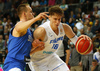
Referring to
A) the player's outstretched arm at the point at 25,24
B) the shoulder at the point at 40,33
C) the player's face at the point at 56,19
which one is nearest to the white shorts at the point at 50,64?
the shoulder at the point at 40,33

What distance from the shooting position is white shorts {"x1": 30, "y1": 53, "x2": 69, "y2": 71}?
12.1 ft

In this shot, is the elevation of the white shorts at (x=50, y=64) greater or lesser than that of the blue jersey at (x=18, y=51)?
lesser

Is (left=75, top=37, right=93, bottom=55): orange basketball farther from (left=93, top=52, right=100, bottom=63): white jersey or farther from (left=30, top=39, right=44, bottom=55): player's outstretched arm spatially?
(left=93, top=52, right=100, bottom=63): white jersey

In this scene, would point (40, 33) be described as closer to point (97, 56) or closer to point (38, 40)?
point (38, 40)

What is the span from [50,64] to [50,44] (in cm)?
46

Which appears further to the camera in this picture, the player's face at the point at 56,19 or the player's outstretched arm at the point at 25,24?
the player's face at the point at 56,19

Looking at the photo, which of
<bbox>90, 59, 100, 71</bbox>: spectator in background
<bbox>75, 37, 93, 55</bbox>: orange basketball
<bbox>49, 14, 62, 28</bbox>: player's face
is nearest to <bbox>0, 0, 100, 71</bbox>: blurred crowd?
<bbox>90, 59, 100, 71</bbox>: spectator in background

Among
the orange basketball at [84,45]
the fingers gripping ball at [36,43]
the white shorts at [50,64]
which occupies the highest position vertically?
the fingers gripping ball at [36,43]

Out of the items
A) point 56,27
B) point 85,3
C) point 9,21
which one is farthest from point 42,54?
point 9,21

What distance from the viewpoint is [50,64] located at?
12.5ft

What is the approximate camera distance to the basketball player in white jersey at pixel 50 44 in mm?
3586

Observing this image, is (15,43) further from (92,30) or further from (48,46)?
(92,30)

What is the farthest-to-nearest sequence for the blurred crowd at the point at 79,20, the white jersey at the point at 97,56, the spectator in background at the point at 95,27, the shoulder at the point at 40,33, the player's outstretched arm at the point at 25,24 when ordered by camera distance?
the spectator in background at the point at 95,27, the blurred crowd at the point at 79,20, the white jersey at the point at 97,56, the shoulder at the point at 40,33, the player's outstretched arm at the point at 25,24

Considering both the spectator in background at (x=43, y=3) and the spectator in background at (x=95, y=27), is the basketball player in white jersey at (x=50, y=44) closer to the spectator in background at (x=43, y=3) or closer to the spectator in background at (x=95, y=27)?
the spectator in background at (x=95, y=27)
